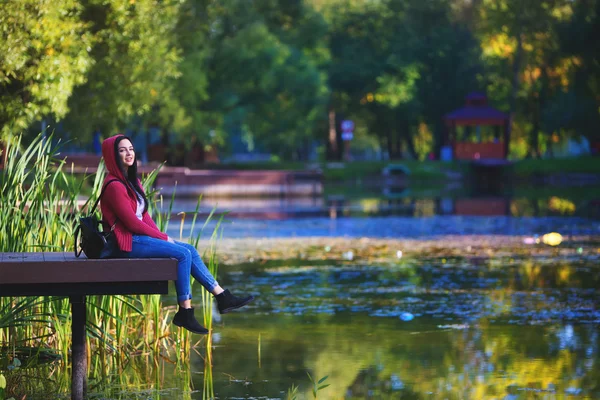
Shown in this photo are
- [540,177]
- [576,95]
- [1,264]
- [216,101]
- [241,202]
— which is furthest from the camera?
[576,95]

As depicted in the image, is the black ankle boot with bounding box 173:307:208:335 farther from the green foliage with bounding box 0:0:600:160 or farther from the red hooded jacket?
the green foliage with bounding box 0:0:600:160

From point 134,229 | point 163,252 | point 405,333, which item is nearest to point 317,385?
point 163,252

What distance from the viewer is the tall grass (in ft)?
33.1

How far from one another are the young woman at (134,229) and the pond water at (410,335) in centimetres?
103

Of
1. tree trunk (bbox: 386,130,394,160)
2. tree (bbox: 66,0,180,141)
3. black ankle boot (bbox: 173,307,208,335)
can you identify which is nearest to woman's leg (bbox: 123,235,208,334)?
black ankle boot (bbox: 173,307,208,335)

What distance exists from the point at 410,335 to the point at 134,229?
4422mm

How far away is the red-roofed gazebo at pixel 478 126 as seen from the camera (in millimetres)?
76125

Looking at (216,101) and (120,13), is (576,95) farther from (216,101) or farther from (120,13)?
(120,13)

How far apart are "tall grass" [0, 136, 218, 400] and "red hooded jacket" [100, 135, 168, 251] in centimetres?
124

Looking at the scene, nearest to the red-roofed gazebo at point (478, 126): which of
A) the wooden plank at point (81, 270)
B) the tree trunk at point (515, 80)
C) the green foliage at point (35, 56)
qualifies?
the tree trunk at point (515, 80)

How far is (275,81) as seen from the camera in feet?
209

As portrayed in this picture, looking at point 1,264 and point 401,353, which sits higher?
point 1,264

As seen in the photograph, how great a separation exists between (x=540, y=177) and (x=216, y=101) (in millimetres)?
18515

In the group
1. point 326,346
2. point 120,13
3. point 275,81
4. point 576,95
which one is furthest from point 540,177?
point 326,346
